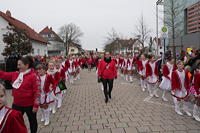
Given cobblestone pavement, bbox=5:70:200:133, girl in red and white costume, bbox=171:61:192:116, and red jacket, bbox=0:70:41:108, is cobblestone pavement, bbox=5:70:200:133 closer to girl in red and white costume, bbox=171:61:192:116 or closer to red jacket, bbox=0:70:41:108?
girl in red and white costume, bbox=171:61:192:116

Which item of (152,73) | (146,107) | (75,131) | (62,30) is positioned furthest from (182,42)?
(62,30)

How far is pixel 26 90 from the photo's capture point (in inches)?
126

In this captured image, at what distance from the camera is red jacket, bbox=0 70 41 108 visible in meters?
3.17

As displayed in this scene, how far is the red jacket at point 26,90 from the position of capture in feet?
10.4

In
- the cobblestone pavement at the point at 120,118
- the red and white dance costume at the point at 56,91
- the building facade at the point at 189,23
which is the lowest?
the cobblestone pavement at the point at 120,118

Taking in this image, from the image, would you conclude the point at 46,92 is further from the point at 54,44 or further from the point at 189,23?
the point at 54,44

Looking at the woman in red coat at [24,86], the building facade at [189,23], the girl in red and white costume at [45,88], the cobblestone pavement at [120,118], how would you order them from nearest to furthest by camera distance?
the woman in red coat at [24,86], the cobblestone pavement at [120,118], the girl in red and white costume at [45,88], the building facade at [189,23]

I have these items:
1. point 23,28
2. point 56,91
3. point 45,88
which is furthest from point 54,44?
point 45,88

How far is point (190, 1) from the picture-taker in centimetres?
2012

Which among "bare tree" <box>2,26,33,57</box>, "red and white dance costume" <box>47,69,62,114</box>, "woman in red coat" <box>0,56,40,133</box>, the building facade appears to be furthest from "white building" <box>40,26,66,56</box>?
"woman in red coat" <box>0,56,40,133</box>

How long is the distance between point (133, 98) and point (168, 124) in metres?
2.85

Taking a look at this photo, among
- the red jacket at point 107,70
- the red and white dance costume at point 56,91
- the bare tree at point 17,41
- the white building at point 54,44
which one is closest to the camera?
the red and white dance costume at point 56,91

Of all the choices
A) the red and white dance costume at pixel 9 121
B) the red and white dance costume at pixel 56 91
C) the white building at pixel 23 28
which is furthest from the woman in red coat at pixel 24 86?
the white building at pixel 23 28

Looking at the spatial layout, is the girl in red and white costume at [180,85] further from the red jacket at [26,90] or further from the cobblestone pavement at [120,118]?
the red jacket at [26,90]
